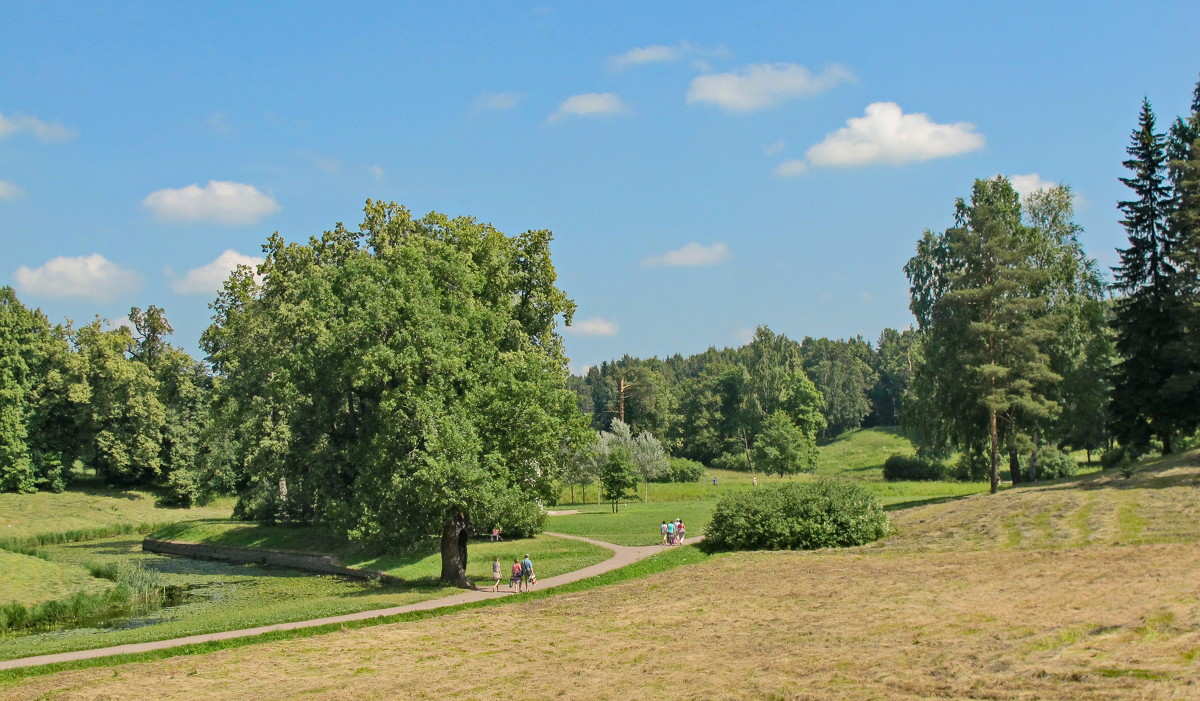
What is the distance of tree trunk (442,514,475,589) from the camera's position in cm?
3216

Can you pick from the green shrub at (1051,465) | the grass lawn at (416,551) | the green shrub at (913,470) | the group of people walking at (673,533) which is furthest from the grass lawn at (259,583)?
the green shrub at (913,470)

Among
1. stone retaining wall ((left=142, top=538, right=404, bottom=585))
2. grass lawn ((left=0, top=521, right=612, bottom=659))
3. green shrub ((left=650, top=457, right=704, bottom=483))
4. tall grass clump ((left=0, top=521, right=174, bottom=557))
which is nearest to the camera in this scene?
grass lawn ((left=0, top=521, right=612, bottom=659))

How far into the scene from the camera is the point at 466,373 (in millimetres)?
32219

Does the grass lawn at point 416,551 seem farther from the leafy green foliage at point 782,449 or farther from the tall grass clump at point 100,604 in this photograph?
the leafy green foliage at point 782,449

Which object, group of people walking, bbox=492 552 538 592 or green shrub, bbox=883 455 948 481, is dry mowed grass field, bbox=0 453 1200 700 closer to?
group of people walking, bbox=492 552 538 592

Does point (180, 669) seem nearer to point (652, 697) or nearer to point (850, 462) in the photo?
point (652, 697)

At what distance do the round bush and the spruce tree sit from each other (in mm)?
17141

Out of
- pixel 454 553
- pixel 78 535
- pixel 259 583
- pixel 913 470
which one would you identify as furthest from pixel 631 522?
pixel 78 535

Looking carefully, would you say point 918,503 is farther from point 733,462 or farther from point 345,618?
point 733,462

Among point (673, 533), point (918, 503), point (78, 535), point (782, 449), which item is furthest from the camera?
point (782, 449)

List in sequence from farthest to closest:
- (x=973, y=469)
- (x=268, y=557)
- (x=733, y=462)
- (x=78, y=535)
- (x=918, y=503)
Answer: (x=733, y=462) → (x=973, y=469) → (x=78, y=535) → (x=918, y=503) → (x=268, y=557)

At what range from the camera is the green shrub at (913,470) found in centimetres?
7374

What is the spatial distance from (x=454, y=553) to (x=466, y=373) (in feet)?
21.7

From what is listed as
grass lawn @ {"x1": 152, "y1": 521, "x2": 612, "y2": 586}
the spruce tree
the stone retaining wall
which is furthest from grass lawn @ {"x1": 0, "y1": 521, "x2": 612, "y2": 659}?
the spruce tree
